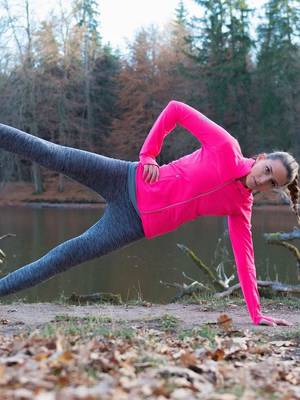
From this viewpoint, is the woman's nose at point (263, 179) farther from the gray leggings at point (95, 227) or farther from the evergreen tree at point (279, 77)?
the evergreen tree at point (279, 77)

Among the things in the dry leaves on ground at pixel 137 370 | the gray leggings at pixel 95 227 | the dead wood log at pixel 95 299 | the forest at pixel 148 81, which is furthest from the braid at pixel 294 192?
the forest at pixel 148 81

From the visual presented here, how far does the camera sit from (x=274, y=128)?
104ft

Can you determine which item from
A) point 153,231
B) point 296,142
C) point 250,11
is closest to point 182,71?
point 250,11

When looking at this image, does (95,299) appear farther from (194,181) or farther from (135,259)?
(135,259)

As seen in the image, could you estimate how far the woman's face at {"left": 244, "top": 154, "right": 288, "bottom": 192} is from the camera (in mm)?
3570

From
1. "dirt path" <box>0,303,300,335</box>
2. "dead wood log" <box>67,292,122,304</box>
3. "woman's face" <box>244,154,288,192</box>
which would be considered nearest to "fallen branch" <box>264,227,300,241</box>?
"dirt path" <box>0,303,300,335</box>

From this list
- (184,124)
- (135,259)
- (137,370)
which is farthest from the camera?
(135,259)

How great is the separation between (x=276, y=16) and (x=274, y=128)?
6056 millimetres

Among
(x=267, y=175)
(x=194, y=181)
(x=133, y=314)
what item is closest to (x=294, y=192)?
(x=267, y=175)

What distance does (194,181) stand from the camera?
364 cm

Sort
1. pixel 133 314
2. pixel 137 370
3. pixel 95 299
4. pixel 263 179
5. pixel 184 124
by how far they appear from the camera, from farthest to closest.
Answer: pixel 95 299
pixel 133 314
pixel 184 124
pixel 263 179
pixel 137 370

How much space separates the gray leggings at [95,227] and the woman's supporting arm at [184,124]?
19 centimetres

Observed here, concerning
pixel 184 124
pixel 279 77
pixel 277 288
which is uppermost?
pixel 279 77

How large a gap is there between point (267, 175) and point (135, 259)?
937 centimetres
